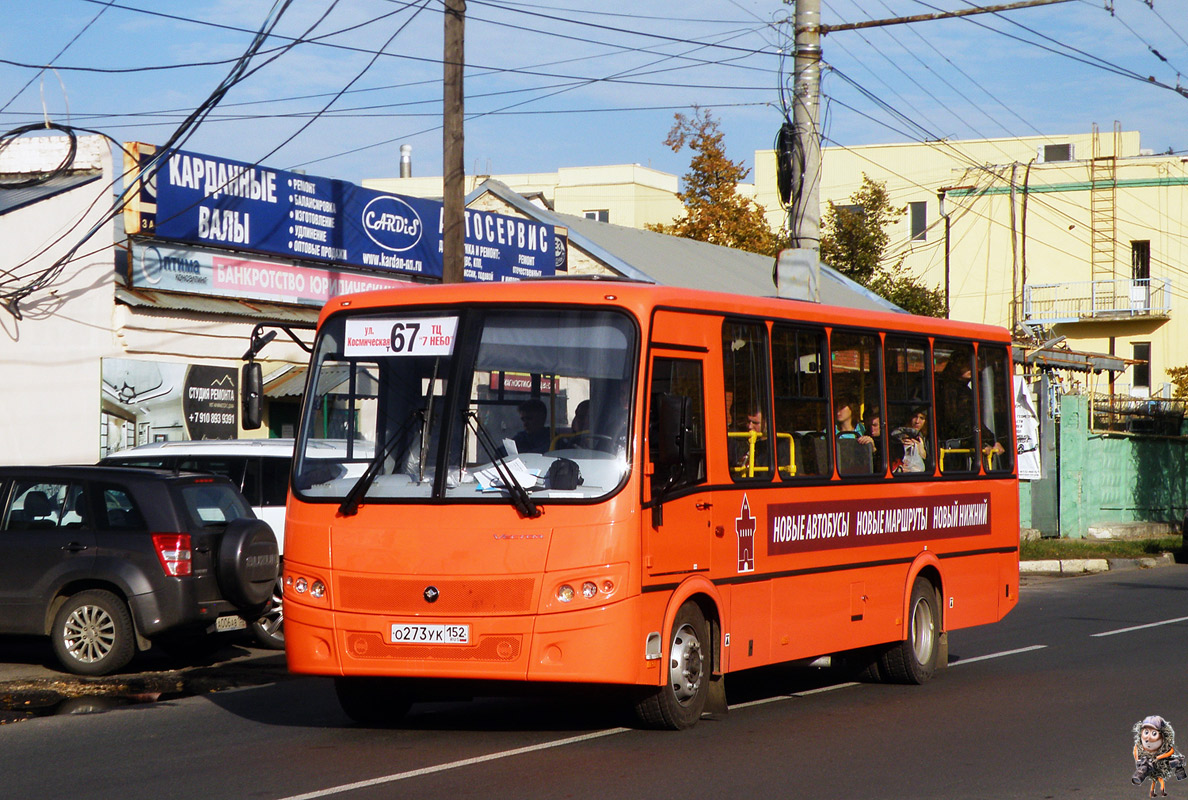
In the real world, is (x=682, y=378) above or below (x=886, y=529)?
above

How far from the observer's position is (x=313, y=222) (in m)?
22.1

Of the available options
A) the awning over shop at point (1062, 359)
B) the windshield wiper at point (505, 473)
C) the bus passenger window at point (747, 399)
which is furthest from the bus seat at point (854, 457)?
the awning over shop at point (1062, 359)

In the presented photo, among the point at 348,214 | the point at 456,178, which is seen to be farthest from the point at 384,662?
the point at 348,214

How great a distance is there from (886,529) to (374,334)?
179 inches

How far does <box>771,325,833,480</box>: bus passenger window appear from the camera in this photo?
33.7 ft

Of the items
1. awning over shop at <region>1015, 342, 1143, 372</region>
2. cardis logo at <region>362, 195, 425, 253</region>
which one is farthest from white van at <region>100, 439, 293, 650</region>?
awning over shop at <region>1015, 342, 1143, 372</region>

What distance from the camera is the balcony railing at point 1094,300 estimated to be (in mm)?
48438

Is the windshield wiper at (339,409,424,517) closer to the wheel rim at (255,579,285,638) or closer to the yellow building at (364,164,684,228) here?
the wheel rim at (255,579,285,638)

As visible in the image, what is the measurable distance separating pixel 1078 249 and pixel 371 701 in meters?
45.5

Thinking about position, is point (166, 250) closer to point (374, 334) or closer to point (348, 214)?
point (348, 214)

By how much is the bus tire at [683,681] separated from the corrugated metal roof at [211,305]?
10683 mm

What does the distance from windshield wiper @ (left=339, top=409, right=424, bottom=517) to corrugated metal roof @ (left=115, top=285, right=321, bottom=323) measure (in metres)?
10.0

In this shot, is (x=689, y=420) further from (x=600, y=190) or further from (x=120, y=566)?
(x=600, y=190)

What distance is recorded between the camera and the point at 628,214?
231ft
